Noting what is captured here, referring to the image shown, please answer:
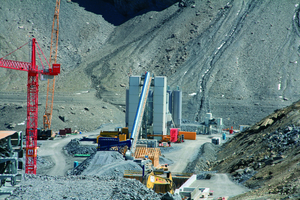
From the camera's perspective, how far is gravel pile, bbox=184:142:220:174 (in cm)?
3216

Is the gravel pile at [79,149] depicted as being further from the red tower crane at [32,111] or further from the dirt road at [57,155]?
the red tower crane at [32,111]

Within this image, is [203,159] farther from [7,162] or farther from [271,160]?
[7,162]

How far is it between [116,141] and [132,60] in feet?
179

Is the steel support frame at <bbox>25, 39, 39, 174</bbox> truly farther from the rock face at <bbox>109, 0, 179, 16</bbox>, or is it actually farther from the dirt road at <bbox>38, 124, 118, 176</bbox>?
the rock face at <bbox>109, 0, 179, 16</bbox>

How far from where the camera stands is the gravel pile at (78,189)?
15.6 meters

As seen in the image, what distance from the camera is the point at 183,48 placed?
89.2 metres

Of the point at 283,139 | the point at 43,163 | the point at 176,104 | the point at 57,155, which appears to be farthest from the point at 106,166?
the point at 176,104

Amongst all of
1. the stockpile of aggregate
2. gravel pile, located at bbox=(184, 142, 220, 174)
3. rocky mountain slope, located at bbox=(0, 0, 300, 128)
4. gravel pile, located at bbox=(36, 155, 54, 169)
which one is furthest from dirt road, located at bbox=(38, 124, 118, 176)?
A: rocky mountain slope, located at bbox=(0, 0, 300, 128)

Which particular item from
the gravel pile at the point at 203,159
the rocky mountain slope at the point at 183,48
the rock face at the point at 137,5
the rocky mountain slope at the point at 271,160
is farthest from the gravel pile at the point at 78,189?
the rock face at the point at 137,5

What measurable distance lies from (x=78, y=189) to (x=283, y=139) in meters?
17.6

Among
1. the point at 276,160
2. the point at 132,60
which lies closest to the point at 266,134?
the point at 276,160

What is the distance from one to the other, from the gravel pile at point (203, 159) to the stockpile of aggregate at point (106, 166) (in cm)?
656

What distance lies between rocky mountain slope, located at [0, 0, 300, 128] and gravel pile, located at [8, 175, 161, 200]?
162ft

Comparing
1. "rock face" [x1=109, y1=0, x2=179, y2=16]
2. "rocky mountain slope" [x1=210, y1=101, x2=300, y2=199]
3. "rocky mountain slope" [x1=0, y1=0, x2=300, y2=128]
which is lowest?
"rocky mountain slope" [x1=210, y1=101, x2=300, y2=199]
